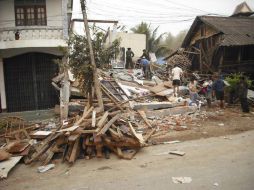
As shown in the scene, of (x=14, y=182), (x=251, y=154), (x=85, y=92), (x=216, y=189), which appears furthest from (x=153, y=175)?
(x=85, y=92)

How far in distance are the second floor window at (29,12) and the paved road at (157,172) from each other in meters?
9.59

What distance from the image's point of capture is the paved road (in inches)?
233

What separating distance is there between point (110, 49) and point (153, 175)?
6056 mm

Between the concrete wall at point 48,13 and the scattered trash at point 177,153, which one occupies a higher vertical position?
the concrete wall at point 48,13

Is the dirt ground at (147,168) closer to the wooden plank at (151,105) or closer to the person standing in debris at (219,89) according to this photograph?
the wooden plank at (151,105)

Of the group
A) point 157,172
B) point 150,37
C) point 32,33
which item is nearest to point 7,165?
point 157,172

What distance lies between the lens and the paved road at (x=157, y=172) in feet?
19.4

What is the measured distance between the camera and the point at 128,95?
46.3ft

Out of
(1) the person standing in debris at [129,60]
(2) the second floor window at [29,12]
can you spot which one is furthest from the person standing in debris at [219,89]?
(2) the second floor window at [29,12]

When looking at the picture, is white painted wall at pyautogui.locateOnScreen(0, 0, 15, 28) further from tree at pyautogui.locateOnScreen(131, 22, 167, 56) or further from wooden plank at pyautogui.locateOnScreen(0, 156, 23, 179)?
tree at pyautogui.locateOnScreen(131, 22, 167, 56)

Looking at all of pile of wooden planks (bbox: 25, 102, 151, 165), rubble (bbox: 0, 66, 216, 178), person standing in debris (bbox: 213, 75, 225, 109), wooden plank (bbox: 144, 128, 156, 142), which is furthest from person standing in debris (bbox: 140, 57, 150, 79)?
pile of wooden planks (bbox: 25, 102, 151, 165)

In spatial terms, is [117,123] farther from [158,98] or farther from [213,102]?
[213,102]

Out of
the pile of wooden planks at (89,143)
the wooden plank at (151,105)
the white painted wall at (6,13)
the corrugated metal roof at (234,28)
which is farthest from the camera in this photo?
the corrugated metal roof at (234,28)

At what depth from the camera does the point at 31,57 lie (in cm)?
1538
